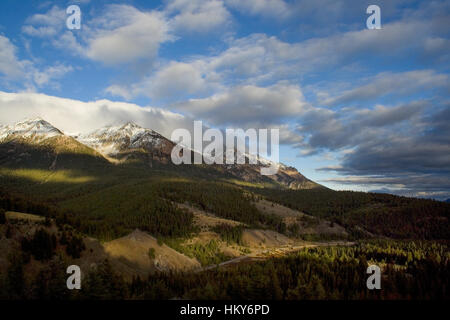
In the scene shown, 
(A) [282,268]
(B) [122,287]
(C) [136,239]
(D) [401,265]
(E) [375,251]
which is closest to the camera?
(B) [122,287]

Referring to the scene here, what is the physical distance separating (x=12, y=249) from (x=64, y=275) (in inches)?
620

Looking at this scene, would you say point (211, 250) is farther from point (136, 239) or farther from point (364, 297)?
point (364, 297)

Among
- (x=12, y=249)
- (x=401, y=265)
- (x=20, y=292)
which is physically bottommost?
(x=401, y=265)

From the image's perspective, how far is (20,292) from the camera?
58781 millimetres

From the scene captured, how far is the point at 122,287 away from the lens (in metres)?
70.6
